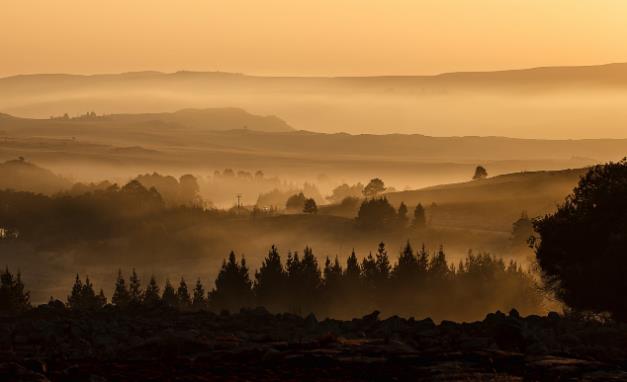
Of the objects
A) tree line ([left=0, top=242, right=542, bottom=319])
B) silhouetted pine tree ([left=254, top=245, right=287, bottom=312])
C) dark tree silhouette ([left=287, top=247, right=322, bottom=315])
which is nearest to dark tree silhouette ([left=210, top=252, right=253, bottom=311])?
tree line ([left=0, top=242, right=542, bottom=319])

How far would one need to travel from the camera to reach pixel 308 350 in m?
47.8

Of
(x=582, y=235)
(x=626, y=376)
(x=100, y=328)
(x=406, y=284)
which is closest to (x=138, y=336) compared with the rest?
(x=100, y=328)

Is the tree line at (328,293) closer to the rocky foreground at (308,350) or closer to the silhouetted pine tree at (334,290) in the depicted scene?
the silhouetted pine tree at (334,290)

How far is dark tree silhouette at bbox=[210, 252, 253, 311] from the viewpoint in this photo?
603 feet

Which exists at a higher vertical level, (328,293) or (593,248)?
(593,248)

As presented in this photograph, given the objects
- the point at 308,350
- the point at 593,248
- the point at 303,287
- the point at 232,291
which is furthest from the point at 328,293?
the point at 308,350

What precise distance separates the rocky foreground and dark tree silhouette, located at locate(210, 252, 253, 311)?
120735 millimetres

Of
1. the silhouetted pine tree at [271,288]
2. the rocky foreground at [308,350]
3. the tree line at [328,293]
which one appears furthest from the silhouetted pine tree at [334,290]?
the rocky foreground at [308,350]

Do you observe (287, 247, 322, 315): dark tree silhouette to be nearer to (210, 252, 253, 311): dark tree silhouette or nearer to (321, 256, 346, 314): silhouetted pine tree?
(321, 256, 346, 314): silhouetted pine tree

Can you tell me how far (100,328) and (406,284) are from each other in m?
143

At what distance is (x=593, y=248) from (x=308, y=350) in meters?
36.7

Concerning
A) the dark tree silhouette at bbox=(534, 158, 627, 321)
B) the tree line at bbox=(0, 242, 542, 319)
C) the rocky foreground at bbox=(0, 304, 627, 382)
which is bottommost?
the tree line at bbox=(0, 242, 542, 319)

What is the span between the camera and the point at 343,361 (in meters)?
45.3

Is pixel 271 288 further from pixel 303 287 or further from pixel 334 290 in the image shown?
pixel 334 290
